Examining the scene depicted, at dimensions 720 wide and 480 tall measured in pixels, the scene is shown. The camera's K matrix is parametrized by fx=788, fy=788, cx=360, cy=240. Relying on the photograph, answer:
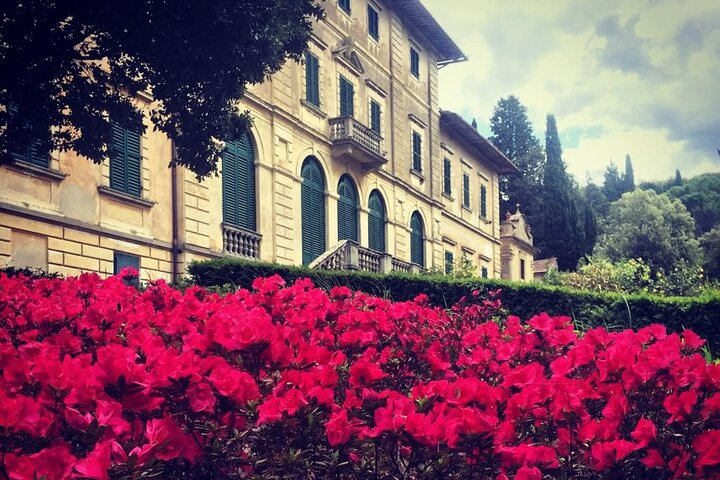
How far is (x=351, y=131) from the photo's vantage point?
22.9 m

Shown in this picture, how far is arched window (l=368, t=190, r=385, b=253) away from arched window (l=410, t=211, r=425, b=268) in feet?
8.19

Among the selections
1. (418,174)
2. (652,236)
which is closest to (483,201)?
(418,174)

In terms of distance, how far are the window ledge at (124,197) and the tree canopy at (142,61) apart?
249 centimetres

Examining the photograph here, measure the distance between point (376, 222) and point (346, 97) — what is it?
4.31m

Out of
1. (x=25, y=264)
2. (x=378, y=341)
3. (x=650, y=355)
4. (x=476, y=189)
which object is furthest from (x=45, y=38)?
(x=476, y=189)

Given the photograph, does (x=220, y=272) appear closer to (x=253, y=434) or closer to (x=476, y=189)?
(x=253, y=434)

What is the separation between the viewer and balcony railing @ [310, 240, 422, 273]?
1905cm

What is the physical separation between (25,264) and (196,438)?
11542 mm

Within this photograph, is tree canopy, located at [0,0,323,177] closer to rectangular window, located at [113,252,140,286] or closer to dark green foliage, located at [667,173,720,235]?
rectangular window, located at [113,252,140,286]

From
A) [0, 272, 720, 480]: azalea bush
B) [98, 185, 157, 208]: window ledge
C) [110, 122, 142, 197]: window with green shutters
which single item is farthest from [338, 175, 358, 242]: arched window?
[0, 272, 720, 480]: azalea bush

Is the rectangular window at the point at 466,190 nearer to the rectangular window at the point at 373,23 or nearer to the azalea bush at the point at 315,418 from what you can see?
the rectangular window at the point at 373,23

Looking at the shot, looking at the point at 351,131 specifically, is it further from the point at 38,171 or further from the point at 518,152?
the point at 518,152

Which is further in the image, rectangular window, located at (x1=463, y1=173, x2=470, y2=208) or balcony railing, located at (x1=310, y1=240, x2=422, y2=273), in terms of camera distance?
rectangular window, located at (x1=463, y1=173, x2=470, y2=208)

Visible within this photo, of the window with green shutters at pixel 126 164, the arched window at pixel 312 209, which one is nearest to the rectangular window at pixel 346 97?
the arched window at pixel 312 209
